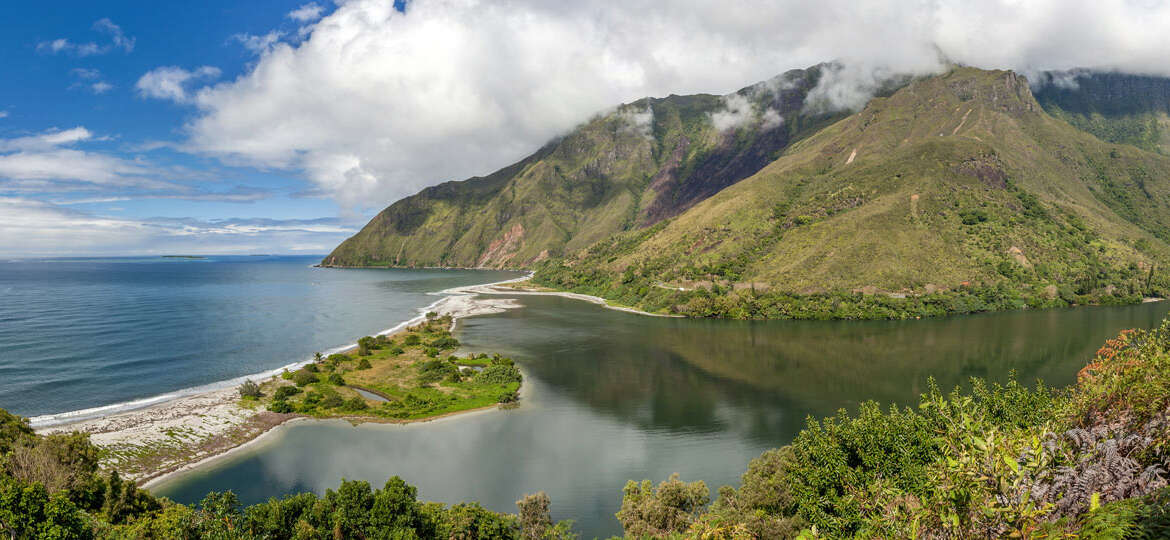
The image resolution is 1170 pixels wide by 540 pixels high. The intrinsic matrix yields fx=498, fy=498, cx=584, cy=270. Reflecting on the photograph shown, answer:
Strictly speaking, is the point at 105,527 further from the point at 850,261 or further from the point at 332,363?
the point at 850,261

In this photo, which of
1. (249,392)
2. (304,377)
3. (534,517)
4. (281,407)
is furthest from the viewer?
(304,377)

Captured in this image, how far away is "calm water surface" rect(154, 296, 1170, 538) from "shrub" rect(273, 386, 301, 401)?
28.2 ft

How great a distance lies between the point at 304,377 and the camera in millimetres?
71375

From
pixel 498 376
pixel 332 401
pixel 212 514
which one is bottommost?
pixel 332 401

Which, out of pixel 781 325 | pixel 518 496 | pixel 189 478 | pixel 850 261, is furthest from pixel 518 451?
pixel 850 261

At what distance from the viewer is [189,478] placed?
44406 millimetres

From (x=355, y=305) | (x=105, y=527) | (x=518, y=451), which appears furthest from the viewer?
(x=355, y=305)

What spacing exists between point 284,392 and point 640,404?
151 ft

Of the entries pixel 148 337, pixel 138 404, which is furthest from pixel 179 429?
pixel 148 337

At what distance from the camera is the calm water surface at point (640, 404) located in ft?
145

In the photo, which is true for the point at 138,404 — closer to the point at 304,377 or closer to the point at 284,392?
the point at 284,392

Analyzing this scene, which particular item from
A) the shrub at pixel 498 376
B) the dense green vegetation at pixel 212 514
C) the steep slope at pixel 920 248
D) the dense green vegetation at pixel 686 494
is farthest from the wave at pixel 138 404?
the steep slope at pixel 920 248

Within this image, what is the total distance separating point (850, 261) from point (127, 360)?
535 feet

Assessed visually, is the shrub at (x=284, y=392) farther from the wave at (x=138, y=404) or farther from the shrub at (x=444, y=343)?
the shrub at (x=444, y=343)
